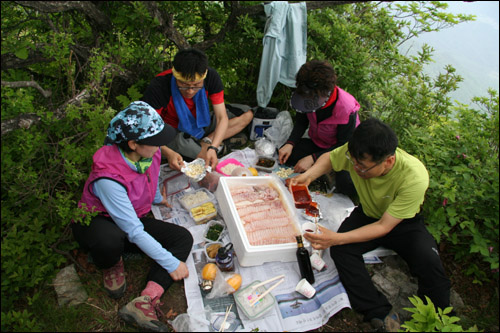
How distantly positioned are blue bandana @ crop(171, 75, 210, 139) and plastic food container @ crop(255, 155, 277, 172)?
0.82 metres

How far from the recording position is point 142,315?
2.45m

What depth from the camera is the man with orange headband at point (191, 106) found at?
10.6 ft

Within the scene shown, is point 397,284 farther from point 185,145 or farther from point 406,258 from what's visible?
point 185,145

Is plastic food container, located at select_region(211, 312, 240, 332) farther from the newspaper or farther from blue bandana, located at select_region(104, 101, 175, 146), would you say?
blue bandana, located at select_region(104, 101, 175, 146)

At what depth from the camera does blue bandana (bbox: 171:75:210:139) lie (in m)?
3.66

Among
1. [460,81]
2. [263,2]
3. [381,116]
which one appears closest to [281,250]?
[381,116]

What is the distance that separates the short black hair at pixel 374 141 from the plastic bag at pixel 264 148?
6.32 feet

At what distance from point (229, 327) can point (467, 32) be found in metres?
6.52

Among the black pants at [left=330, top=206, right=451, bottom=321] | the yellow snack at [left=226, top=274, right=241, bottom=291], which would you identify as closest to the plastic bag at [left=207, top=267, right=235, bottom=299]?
the yellow snack at [left=226, top=274, right=241, bottom=291]

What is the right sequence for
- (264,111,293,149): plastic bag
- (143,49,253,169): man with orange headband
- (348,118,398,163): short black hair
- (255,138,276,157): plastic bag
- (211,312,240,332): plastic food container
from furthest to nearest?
(264,111,293,149): plastic bag → (255,138,276,157): plastic bag → (143,49,253,169): man with orange headband → (211,312,240,332): plastic food container → (348,118,398,163): short black hair

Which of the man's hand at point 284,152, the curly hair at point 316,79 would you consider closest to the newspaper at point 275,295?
the man's hand at point 284,152

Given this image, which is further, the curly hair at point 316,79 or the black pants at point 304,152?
the black pants at point 304,152

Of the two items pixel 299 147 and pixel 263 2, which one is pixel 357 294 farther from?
pixel 263 2

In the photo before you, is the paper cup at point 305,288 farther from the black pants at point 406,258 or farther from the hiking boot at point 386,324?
the hiking boot at point 386,324
